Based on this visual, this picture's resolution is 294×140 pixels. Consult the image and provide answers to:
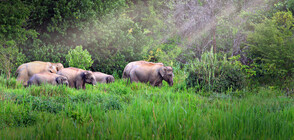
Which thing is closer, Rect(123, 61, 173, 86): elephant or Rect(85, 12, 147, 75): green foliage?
Rect(123, 61, 173, 86): elephant

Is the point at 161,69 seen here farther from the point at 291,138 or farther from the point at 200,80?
the point at 291,138

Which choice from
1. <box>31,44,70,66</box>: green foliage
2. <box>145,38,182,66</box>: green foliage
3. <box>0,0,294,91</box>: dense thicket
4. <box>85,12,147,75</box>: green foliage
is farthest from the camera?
<box>145,38,182,66</box>: green foliage

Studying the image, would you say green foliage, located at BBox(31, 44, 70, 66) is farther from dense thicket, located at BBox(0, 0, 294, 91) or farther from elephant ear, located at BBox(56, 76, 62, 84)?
elephant ear, located at BBox(56, 76, 62, 84)

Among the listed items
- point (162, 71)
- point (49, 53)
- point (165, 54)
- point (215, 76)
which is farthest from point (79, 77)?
point (165, 54)

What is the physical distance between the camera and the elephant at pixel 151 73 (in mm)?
9633

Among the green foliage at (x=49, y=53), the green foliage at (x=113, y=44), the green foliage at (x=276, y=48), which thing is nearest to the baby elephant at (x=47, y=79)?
the green foliage at (x=49, y=53)

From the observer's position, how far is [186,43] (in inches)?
688

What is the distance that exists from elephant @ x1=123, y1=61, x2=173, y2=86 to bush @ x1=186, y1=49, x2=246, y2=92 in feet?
2.90

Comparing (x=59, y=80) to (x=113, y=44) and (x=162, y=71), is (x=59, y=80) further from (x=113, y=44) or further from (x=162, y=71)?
(x=113, y=44)

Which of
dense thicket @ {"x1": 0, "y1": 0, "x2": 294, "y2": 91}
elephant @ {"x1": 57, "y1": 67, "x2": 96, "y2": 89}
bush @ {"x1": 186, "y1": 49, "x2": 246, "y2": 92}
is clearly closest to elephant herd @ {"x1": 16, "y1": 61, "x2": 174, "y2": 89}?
elephant @ {"x1": 57, "y1": 67, "x2": 96, "y2": 89}

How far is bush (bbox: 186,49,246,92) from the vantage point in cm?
859

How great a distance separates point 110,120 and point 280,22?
9001 millimetres

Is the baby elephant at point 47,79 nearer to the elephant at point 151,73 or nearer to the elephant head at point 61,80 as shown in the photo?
the elephant head at point 61,80

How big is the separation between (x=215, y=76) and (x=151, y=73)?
8.21 ft
